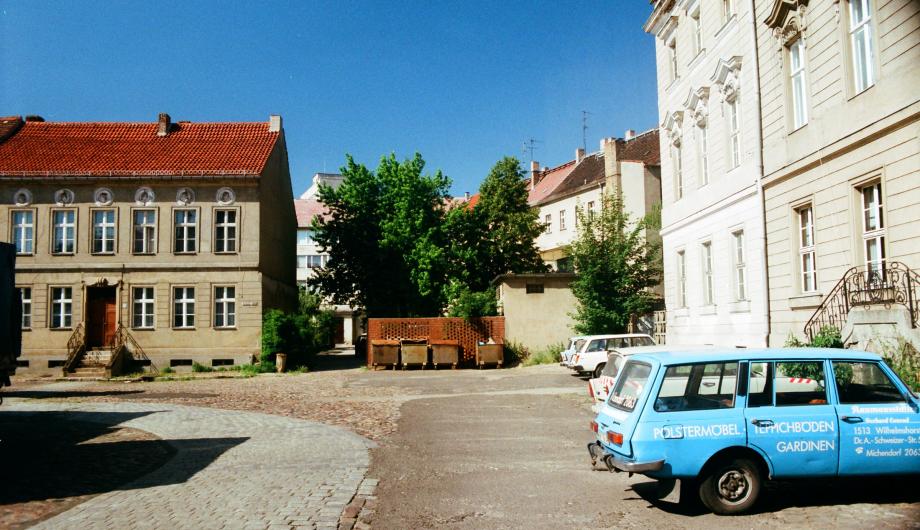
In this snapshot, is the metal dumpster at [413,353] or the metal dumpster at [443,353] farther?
the metal dumpster at [443,353]

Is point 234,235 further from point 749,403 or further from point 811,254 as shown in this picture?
point 749,403

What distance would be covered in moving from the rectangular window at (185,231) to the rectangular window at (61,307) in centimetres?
493

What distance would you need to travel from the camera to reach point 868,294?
1343cm

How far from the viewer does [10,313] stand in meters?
13.0

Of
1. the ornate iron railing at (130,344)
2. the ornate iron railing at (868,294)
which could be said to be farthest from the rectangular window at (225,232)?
the ornate iron railing at (868,294)

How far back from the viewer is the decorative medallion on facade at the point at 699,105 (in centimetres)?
2153

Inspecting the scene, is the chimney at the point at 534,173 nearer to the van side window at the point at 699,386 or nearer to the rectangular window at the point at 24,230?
the rectangular window at the point at 24,230

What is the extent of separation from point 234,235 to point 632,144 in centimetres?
3058

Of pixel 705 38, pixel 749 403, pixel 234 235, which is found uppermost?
pixel 705 38

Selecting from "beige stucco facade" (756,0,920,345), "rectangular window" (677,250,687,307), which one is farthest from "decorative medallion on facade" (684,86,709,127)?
"rectangular window" (677,250,687,307)

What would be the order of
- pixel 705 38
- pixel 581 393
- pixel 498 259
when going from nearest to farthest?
pixel 581 393 → pixel 705 38 → pixel 498 259

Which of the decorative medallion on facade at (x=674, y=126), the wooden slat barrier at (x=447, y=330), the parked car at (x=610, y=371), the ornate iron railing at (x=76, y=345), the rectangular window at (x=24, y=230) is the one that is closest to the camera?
the parked car at (x=610, y=371)

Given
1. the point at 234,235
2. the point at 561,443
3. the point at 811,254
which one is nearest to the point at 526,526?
the point at 561,443

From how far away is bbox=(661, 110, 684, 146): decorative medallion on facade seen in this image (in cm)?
2384
